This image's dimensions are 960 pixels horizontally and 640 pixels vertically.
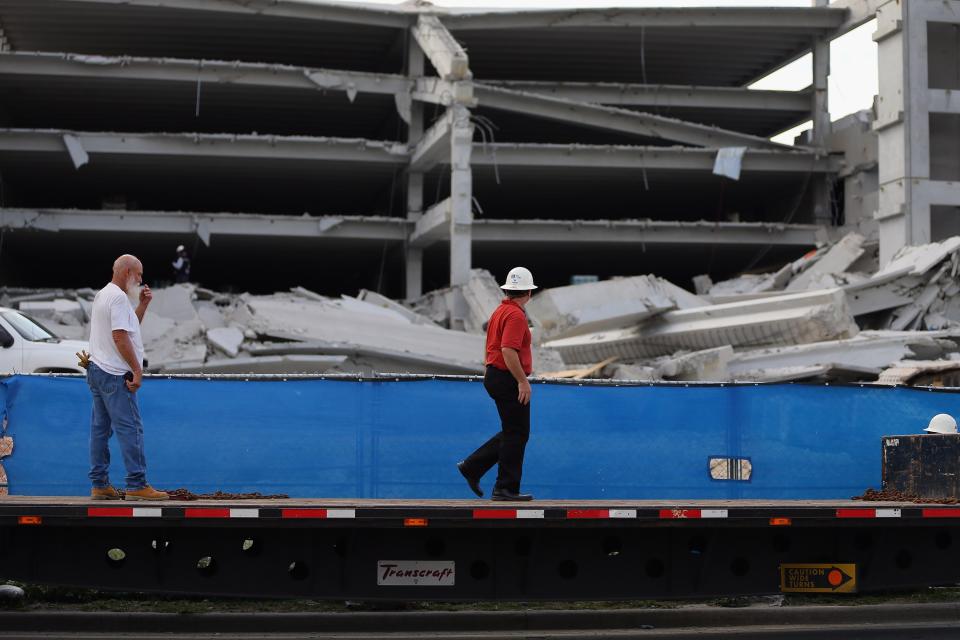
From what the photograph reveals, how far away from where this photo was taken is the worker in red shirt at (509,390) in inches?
327

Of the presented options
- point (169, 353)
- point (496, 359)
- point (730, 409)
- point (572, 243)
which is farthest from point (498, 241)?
point (496, 359)

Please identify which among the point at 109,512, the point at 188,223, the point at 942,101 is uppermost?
the point at 942,101

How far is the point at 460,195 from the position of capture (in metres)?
31.6

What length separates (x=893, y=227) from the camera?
3038 cm

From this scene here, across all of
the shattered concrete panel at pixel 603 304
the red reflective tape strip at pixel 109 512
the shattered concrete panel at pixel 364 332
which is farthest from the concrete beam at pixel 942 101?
the red reflective tape strip at pixel 109 512

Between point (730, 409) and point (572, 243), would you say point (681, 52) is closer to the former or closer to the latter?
point (572, 243)

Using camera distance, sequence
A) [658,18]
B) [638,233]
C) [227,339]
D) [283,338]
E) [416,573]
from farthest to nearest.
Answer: [658,18] → [638,233] → [283,338] → [227,339] → [416,573]

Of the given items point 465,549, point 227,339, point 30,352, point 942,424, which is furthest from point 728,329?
point 465,549

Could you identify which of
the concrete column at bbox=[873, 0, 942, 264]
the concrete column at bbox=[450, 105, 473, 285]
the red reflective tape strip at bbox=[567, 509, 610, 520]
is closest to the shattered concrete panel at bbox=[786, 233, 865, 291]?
the concrete column at bbox=[873, 0, 942, 264]

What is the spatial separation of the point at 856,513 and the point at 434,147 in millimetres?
26537

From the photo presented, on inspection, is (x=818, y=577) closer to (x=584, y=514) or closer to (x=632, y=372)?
(x=584, y=514)

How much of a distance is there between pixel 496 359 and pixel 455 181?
23.3 metres

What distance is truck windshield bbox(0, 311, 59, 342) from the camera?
16.6 meters

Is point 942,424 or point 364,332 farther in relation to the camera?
point 364,332
